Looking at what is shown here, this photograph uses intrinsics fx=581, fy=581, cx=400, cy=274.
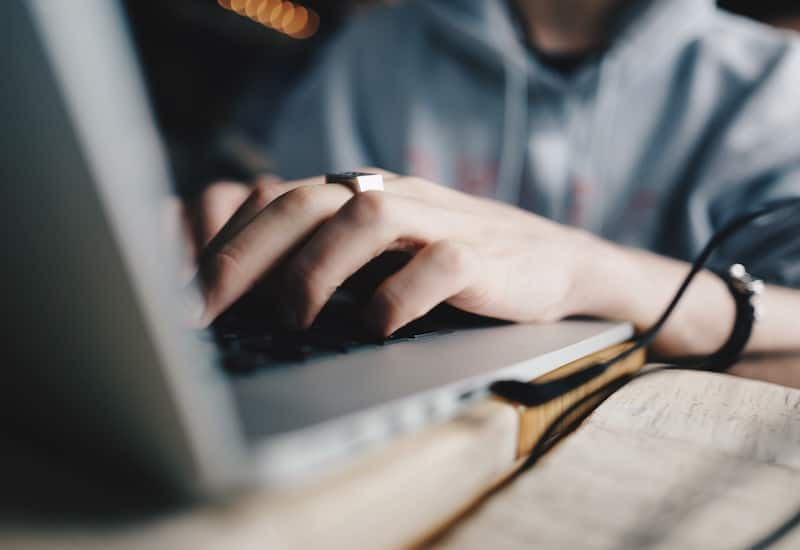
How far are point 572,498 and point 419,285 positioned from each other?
0.41 ft

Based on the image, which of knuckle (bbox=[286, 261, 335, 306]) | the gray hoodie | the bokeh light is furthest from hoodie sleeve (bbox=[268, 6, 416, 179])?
the bokeh light

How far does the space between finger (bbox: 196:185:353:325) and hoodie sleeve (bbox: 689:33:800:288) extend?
1.60 ft

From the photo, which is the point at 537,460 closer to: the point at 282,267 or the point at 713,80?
the point at 282,267

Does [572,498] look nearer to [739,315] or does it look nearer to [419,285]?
[419,285]

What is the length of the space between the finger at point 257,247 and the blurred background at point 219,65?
5.12 feet

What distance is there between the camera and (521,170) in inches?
31.4

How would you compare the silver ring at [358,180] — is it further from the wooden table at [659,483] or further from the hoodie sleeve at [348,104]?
the hoodie sleeve at [348,104]

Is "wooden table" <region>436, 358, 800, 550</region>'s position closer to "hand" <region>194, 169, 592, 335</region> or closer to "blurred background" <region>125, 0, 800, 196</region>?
"hand" <region>194, 169, 592, 335</region>

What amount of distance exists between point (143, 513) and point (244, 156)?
173cm

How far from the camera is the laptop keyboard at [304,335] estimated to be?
23cm

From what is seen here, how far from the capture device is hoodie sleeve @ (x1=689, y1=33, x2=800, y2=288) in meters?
0.62

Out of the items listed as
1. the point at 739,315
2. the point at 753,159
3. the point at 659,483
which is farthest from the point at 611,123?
the point at 659,483

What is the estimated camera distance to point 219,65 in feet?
7.98

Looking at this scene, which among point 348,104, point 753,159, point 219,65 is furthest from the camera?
point 219,65
